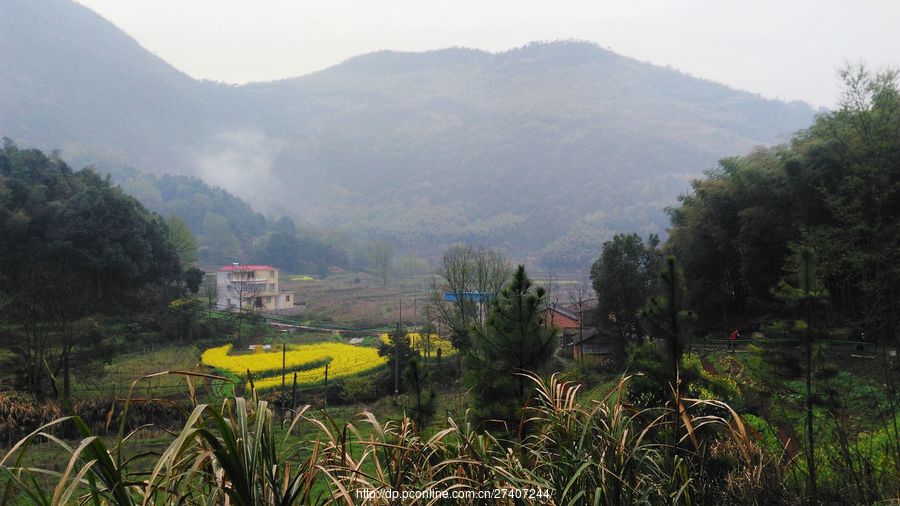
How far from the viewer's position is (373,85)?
196m

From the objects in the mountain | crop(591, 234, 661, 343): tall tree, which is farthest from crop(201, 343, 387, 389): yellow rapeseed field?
the mountain

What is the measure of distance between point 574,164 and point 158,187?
8189 cm

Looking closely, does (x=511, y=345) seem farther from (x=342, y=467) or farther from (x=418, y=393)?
(x=342, y=467)

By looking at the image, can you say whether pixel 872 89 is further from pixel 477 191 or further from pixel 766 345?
pixel 477 191

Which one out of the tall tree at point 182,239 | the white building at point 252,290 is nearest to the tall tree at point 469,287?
the white building at point 252,290

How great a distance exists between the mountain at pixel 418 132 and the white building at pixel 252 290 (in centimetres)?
4190

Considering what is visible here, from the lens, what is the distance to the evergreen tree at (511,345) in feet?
20.1

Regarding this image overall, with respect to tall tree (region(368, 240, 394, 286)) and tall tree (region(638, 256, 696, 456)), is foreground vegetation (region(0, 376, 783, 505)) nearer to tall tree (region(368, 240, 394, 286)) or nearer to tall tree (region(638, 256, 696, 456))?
tall tree (region(638, 256, 696, 456))

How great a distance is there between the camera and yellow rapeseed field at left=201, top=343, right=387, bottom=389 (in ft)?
63.1

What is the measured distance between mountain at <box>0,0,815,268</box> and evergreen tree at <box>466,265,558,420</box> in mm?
67494

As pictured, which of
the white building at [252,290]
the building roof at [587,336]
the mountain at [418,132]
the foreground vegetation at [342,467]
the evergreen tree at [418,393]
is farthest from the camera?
the mountain at [418,132]

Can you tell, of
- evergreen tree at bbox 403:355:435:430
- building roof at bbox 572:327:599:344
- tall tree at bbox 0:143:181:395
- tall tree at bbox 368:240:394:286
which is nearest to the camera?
evergreen tree at bbox 403:355:435:430

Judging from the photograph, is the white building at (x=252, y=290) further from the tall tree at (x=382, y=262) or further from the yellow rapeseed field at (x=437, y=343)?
the tall tree at (x=382, y=262)

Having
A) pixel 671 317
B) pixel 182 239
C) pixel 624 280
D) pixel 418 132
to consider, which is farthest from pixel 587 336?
pixel 418 132
